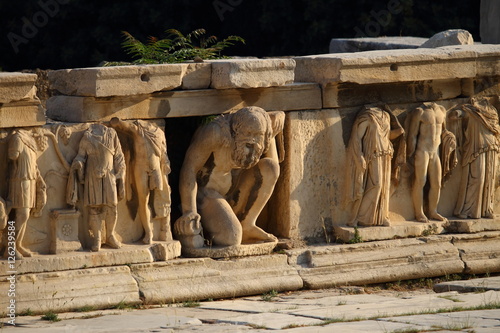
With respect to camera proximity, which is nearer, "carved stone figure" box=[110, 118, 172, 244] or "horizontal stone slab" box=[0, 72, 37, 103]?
"horizontal stone slab" box=[0, 72, 37, 103]

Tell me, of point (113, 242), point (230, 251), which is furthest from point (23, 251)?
point (230, 251)

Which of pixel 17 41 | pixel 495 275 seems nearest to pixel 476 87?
pixel 495 275

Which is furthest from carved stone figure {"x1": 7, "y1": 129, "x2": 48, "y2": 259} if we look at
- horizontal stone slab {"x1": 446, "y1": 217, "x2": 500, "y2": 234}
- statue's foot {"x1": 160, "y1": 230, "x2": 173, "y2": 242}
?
horizontal stone slab {"x1": 446, "y1": 217, "x2": 500, "y2": 234}

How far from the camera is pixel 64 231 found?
9508mm

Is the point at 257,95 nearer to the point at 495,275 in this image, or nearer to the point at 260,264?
the point at 260,264

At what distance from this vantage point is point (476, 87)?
11.3 metres

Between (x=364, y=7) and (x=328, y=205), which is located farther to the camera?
(x=364, y=7)

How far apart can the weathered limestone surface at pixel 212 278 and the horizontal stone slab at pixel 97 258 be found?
0.08 metres

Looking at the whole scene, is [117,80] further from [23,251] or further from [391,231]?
[391,231]

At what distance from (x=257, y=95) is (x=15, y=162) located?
207 cm

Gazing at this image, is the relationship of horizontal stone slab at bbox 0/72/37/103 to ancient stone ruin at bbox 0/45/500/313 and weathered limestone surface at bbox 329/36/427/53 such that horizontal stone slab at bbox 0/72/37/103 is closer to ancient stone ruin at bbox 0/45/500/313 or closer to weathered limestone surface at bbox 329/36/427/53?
ancient stone ruin at bbox 0/45/500/313

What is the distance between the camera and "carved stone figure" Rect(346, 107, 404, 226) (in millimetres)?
10586

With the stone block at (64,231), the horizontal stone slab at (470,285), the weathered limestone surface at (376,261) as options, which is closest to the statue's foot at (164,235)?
the stone block at (64,231)

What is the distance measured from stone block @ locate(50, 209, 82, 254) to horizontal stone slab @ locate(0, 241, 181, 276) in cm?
6
